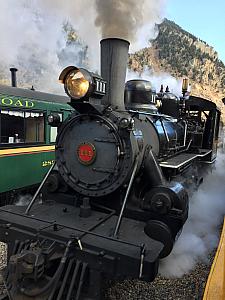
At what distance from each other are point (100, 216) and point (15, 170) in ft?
11.2

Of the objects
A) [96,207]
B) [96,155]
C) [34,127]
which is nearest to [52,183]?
[96,207]

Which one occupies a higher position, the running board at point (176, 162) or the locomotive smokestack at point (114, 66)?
the locomotive smokestack at point (114, 66)

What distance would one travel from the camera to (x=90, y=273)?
2.55 metres

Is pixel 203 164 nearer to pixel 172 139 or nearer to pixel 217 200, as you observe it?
pixel 217 200

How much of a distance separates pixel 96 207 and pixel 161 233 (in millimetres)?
928

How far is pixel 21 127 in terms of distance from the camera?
20.2 feet

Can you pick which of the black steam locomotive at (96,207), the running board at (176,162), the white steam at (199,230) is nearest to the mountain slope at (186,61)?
the white steam at (199,230)

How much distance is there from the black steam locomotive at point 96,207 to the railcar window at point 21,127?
2.44 m

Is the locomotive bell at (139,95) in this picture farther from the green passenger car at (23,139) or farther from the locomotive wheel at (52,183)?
the green passenger car at (23,139)

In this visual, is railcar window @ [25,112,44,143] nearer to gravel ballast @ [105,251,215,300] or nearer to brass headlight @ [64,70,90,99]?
brass headlight @ [64,70,90,99]

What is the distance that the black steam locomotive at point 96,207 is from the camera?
2.47 m

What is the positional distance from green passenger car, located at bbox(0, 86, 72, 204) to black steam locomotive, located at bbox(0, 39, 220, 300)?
8.08 ft

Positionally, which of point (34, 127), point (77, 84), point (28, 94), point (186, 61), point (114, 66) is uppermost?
point (186, 61)

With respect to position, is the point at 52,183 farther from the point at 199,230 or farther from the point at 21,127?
the point at 21,127
